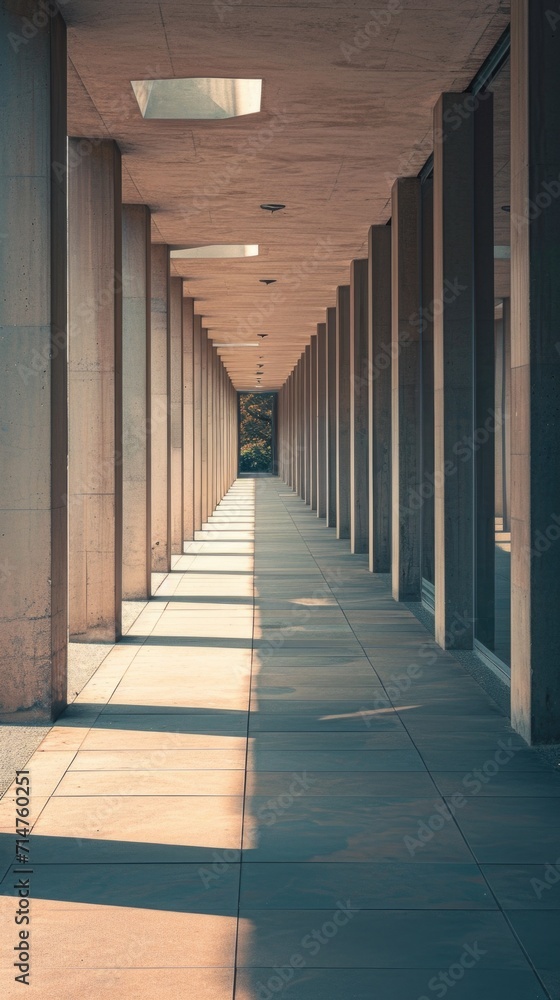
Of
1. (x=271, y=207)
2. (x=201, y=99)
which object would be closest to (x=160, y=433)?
(x=271, y=207)

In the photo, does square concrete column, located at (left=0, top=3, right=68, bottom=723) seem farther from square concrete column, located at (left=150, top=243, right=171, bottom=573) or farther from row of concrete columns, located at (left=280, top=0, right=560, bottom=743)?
square concrete column, located at (left=150, top=243, right=171, bottom=573)

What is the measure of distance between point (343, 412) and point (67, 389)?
13.7m

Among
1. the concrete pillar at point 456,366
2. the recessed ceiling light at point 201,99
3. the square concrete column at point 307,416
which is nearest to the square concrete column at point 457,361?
the concrete pillar at point 456,366

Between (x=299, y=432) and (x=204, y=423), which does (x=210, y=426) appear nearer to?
(x=204, y=423)

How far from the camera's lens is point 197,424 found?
25391 mm

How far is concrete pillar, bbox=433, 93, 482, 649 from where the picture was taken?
10.3 meters

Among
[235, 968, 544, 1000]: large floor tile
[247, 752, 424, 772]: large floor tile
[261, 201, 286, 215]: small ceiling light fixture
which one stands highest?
[261, 201, 286, 215]: small ceiling light fixture

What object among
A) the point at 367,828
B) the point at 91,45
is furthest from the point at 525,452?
the point at 91,45

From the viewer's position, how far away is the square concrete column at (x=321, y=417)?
28.0 meters

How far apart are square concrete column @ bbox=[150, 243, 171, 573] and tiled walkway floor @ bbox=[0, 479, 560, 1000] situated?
6.74 m

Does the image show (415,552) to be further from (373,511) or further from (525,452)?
(525,452)

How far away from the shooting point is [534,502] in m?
6.95

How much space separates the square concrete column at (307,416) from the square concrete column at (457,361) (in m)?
23.6

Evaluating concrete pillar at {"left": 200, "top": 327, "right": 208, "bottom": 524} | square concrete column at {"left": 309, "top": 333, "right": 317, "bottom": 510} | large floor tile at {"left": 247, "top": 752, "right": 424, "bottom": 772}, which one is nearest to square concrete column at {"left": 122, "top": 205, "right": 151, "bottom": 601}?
large floor tile at {"left": 247, "top": 752, "right": 424, "bottom": 772}
